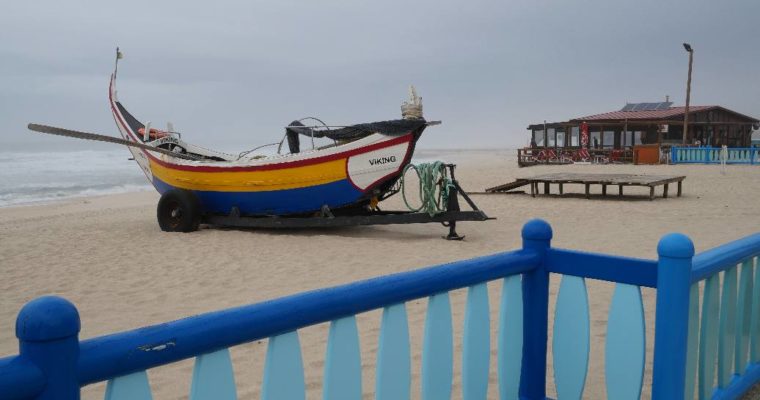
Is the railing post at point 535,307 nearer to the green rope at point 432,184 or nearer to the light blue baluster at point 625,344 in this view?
the light blue baluster at point 625,344

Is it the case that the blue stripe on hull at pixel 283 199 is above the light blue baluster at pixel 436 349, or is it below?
below

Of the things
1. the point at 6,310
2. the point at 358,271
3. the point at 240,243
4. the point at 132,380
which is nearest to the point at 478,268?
the point at 132,380

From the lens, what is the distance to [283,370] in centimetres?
161

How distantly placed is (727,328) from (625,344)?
31.7 inches

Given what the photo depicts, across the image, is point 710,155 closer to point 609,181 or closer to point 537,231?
point 609,181

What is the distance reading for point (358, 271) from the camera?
7.42 metres

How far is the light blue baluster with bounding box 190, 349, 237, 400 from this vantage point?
146 cm

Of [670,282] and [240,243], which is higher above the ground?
[670,282]

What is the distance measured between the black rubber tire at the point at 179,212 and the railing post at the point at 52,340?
33.4 ft

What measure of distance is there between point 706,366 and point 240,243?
8065 millimetres

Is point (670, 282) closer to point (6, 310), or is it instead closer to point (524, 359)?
point (524, 359)

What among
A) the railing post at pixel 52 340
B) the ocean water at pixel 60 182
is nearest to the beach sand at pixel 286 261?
the railing post at pixel 52 340

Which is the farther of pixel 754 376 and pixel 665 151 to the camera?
pixel 665 151

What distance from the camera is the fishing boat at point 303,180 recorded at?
1009cm
